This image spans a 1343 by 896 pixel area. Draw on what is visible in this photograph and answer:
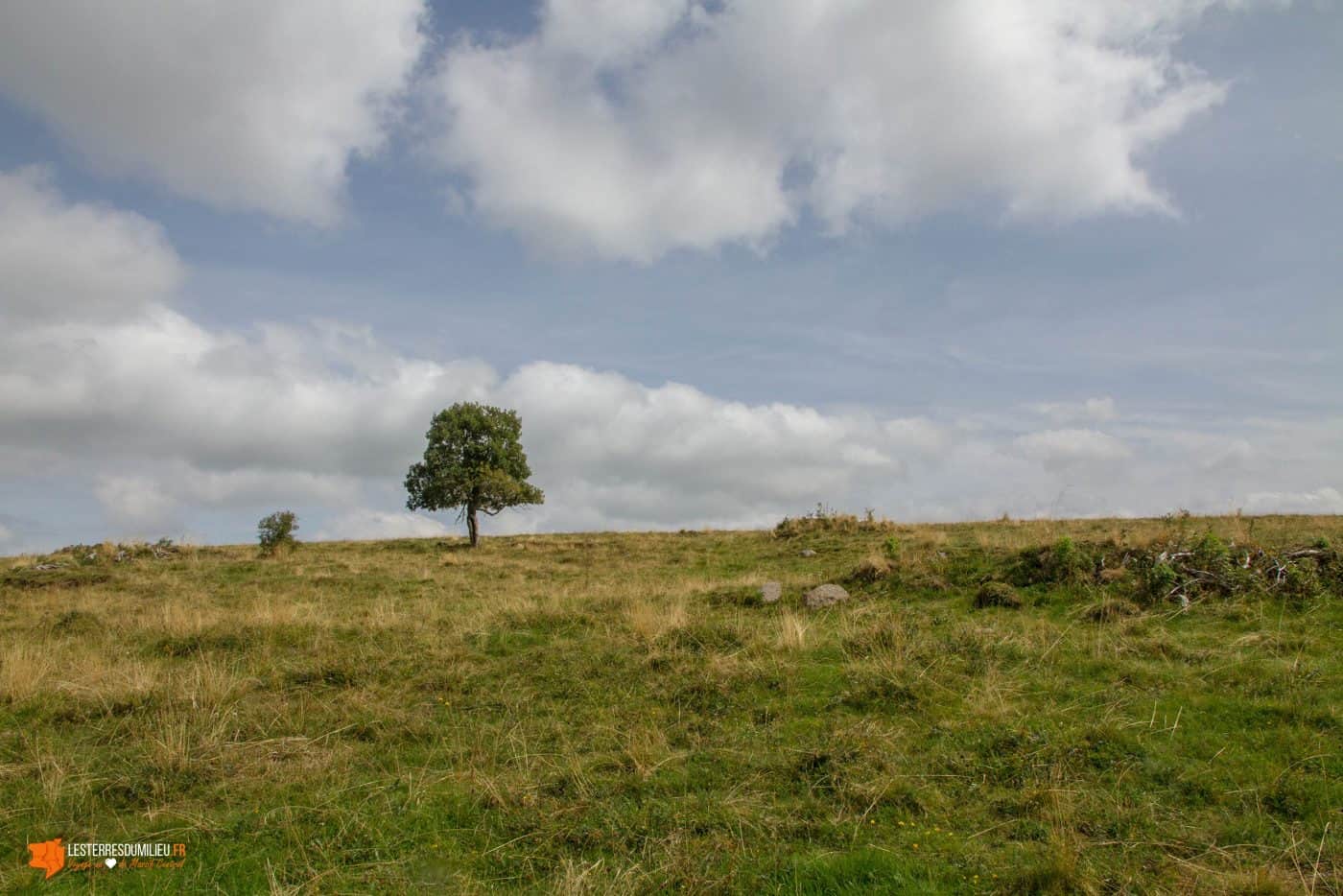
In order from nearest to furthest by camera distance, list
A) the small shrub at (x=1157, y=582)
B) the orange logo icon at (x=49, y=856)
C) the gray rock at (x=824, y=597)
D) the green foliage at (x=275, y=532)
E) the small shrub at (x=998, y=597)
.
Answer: the orange logo icon at (x=49, y=856) → the small shrub at (x=1157, y=582) → the small shrub at (x=998, y=597) → the gray rock at (x=824, y=597) → the green foliage at (x=275, y=532)

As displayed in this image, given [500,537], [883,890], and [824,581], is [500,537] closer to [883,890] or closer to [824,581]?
[824,581]

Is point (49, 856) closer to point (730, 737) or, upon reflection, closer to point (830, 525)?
point (730, 737)

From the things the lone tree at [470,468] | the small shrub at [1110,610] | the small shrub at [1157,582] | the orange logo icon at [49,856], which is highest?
the lone tree at [470,468]

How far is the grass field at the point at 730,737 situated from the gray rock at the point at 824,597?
0.27 metres

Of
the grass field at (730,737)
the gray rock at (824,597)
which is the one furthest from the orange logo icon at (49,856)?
the gray rock at (824,597)

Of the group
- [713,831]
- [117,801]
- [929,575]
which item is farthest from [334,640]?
[929,575]

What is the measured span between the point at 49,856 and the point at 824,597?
12753 mm

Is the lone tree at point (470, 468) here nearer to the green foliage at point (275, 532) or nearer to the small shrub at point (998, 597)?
the green foliage at point (275, 532)

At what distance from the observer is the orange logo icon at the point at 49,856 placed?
6.59m

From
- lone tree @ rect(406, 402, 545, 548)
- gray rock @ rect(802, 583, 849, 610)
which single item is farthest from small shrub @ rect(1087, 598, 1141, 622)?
lone tree @ rect(406, 402, 545, 548)

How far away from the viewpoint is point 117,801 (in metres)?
7.79

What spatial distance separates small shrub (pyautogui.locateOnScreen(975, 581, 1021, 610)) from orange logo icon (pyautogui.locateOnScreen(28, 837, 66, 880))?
1413 cm

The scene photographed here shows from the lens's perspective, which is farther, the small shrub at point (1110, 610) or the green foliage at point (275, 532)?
the green foliage at point (275, 532)

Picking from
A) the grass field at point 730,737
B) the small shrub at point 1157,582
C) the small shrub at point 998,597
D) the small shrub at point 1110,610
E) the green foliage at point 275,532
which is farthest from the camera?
the green foliage at point 275,532
